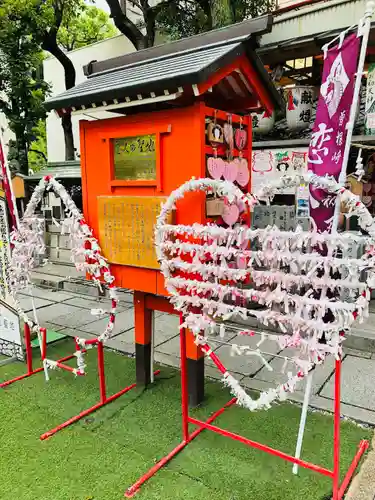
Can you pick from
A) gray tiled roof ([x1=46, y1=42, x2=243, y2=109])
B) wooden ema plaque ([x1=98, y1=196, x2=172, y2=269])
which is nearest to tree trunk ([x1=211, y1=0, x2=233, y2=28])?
gray tiled roof ([x1=46, y1=42, x2=243, y2=109])

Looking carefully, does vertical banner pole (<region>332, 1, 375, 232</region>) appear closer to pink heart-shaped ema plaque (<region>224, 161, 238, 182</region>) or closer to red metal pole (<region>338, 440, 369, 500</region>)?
pink heart-shaped ema plaque (<region>224, 161, 238, 182</region>)

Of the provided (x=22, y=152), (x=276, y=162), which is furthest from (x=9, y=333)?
(x=22, y=152)

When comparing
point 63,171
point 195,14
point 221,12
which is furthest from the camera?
point 63,171

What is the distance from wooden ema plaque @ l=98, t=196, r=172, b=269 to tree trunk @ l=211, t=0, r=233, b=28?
7135 millimetres

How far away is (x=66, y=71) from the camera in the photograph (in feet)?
45.3

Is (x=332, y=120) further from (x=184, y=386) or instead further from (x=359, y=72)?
(x=184, y=386)

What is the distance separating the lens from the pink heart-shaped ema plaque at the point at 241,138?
13.5ft

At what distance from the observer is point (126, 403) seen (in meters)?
4.51

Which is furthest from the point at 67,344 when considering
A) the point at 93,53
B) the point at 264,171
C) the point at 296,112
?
the point at 93,53

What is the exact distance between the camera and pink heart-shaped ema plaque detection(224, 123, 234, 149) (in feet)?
12.8

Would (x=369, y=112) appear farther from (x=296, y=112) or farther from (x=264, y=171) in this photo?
(x=264, y=171)

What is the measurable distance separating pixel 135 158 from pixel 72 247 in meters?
1.22

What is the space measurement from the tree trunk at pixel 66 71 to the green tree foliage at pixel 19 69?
1.20 m

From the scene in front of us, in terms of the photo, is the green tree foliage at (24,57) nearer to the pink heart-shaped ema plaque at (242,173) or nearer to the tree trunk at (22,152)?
the tree trunk at (22,152)
